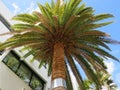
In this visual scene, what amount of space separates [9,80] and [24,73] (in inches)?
107

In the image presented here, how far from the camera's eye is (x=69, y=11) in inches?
462

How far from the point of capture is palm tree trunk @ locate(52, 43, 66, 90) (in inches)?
365

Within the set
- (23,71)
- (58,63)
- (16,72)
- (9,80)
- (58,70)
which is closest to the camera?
(58,70)

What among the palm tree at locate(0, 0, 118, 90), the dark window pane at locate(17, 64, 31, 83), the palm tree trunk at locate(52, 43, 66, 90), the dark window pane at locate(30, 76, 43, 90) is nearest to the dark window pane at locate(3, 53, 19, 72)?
the dark window pane at locate(17, 64, 31, 83)

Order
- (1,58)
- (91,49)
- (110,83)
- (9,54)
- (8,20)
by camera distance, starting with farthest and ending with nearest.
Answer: (110,83) → (8,20) → (9,54) → (1,58) → (91,49)

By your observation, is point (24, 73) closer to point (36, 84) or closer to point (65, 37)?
point (36, 84)

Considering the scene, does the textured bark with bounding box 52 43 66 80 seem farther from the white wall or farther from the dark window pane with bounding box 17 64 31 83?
the dark window pane with bounding box 17 64 31 83

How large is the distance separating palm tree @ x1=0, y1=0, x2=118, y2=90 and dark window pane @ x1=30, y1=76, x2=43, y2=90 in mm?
6132

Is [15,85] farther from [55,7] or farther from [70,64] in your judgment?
[55,7]

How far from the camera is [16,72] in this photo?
55.6 ft

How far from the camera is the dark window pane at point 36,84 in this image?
18766 millimetres

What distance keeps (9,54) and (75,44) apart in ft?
22.8

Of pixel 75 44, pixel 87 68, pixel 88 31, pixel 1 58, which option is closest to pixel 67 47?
pixel 75 44

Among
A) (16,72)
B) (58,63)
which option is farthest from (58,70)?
(16,72)
